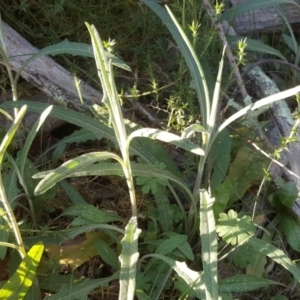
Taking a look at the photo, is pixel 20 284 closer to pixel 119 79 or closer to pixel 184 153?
pixel 184 153

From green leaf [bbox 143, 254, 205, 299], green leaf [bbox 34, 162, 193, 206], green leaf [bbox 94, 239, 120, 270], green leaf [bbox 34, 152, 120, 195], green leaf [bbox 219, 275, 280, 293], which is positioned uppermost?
green leaf [bbox 34, 152, 120, 195]

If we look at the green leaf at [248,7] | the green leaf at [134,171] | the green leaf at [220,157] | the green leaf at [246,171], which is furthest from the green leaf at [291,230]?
the green leaf at [248,7]

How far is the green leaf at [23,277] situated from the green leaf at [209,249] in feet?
1.49

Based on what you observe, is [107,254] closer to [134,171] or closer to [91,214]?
[91,214]

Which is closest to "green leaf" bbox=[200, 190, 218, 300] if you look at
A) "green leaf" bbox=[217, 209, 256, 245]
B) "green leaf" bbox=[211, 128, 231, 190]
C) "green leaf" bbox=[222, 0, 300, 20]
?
"green leaf" bbox=[217, 209, 256, 245]

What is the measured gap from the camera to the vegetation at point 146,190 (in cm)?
146

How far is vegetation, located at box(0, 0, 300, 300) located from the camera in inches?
57.4

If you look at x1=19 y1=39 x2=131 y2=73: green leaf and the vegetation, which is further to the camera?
x1=19 y1=39 x2=131 y2=73: green leaf

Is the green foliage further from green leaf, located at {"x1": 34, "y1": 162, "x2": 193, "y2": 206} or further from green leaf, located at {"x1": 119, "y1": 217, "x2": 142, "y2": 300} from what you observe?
green leaf, located at {"x1": 119, "y1": 217, "x2": 142, "y2": 300}

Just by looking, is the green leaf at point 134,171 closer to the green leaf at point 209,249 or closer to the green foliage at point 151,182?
the green foliage at point 151,182

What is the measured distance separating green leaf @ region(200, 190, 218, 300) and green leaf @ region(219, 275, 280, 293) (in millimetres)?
231

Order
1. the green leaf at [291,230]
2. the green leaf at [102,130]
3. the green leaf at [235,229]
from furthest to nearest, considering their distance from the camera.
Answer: the green leaf at [291,230], the green leaf at [102,130], the green leaf at [235,229]

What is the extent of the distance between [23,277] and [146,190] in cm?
45

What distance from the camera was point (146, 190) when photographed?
1.64 m
